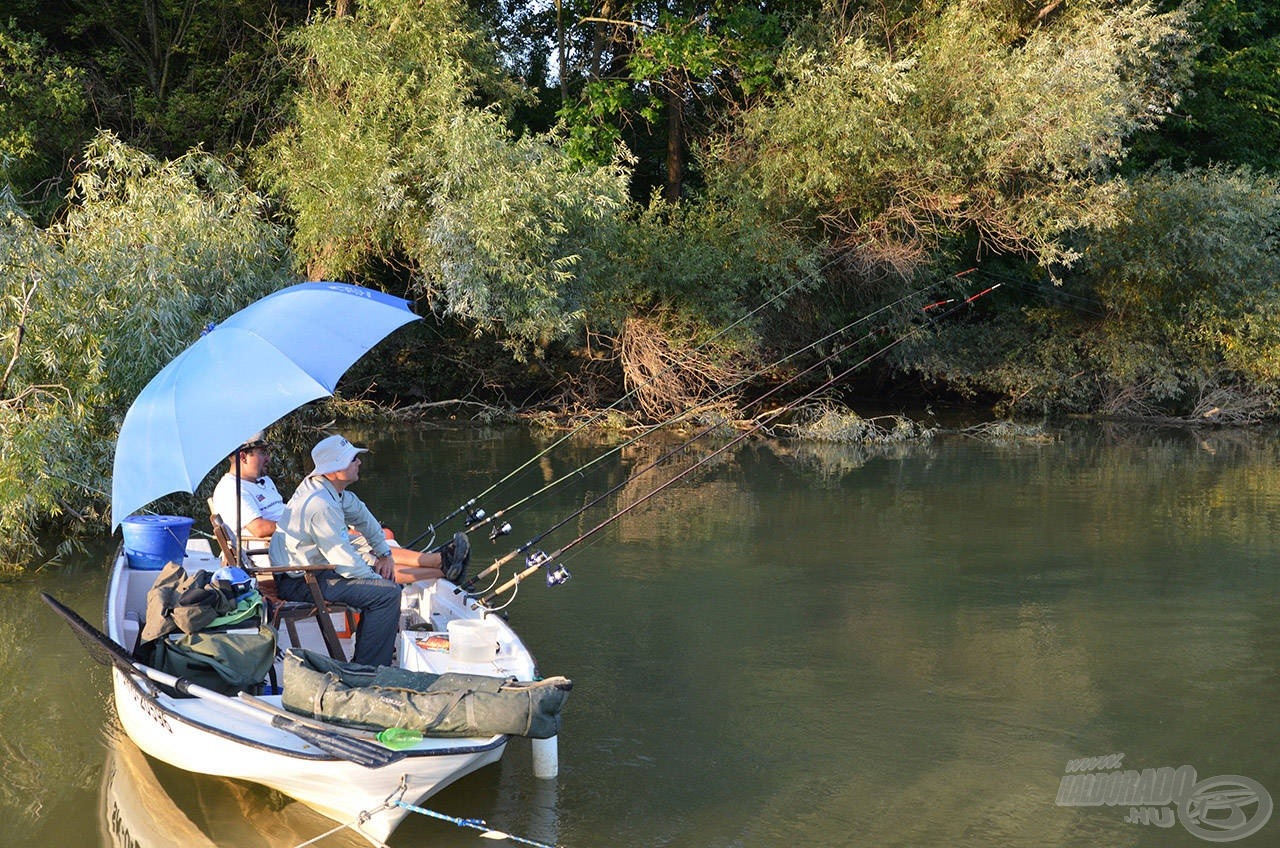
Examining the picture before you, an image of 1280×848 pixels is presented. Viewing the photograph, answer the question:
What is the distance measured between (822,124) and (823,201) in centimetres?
146

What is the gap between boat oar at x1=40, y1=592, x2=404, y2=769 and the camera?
16.6ft

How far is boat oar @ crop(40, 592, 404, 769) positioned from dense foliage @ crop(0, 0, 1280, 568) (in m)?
7.90

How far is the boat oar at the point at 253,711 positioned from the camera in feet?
16.6

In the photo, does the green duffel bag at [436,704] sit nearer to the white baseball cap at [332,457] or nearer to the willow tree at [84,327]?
the white baseball cap at [332,457]

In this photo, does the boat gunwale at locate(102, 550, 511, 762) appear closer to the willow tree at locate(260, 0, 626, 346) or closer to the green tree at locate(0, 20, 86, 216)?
the willow tree at locate(260, 0, 626, 346)

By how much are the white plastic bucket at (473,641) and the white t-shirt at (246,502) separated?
1.79 metres

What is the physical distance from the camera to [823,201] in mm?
19344

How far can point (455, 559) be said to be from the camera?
793cm

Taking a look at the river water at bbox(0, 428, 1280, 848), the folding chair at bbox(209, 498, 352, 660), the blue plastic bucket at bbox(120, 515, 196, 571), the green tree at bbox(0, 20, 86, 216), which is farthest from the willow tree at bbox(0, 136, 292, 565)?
the green tree at bbox(0, 20, 86, 216)

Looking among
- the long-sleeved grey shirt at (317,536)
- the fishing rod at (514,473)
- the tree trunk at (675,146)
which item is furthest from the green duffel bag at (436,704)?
A: the tree trunk at (675,146)

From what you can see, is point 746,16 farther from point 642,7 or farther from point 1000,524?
point 1000,524

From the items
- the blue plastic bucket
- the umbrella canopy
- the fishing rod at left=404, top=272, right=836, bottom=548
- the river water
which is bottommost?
the river water

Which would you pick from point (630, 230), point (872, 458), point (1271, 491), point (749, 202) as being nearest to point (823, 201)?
point (749, 202)

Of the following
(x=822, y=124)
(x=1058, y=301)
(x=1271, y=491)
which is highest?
(x=822, y=124)
